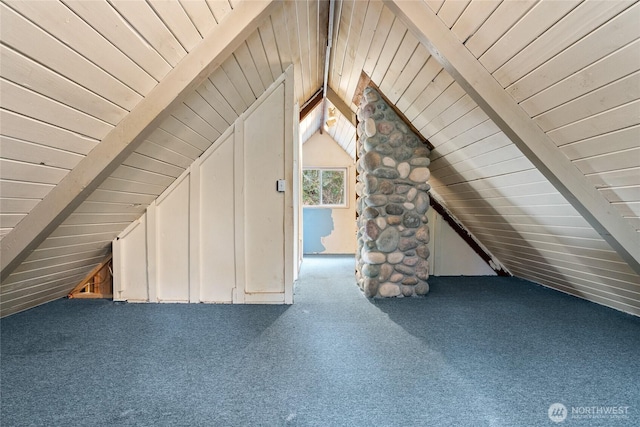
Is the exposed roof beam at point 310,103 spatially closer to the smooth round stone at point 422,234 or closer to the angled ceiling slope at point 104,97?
the angled ceiling slope at point 104,97

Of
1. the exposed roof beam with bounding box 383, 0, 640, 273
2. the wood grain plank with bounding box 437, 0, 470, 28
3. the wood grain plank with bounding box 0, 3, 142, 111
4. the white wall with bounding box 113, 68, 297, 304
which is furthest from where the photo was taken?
the white wall with bounding box 113, 68, 297, 304

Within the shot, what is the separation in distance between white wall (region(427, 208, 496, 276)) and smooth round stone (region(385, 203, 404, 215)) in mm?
1223

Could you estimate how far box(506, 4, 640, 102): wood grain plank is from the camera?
978 millimetres

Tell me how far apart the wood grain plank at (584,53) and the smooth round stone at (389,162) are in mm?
1301

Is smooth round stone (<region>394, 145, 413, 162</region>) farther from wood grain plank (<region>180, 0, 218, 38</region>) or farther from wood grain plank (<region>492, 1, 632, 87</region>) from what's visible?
wood grain plank (<region>180, 0, 218, 38</region>)

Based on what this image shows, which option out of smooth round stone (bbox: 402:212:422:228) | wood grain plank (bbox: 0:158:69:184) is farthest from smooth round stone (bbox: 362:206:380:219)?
wood grain plank (bbox: 0:158:69:184)

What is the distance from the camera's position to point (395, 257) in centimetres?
274

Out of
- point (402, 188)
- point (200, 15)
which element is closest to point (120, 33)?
point (200, 15)

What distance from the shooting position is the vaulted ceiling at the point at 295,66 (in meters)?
1.08

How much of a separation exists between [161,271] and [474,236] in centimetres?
365

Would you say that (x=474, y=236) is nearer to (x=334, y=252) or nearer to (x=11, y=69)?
(x=334, y=252)

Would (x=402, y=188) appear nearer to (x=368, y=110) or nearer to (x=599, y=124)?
(x=368, y=110)

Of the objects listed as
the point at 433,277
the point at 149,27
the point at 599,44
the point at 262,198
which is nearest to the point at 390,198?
the point at 262,198

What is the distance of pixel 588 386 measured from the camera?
1.35m
